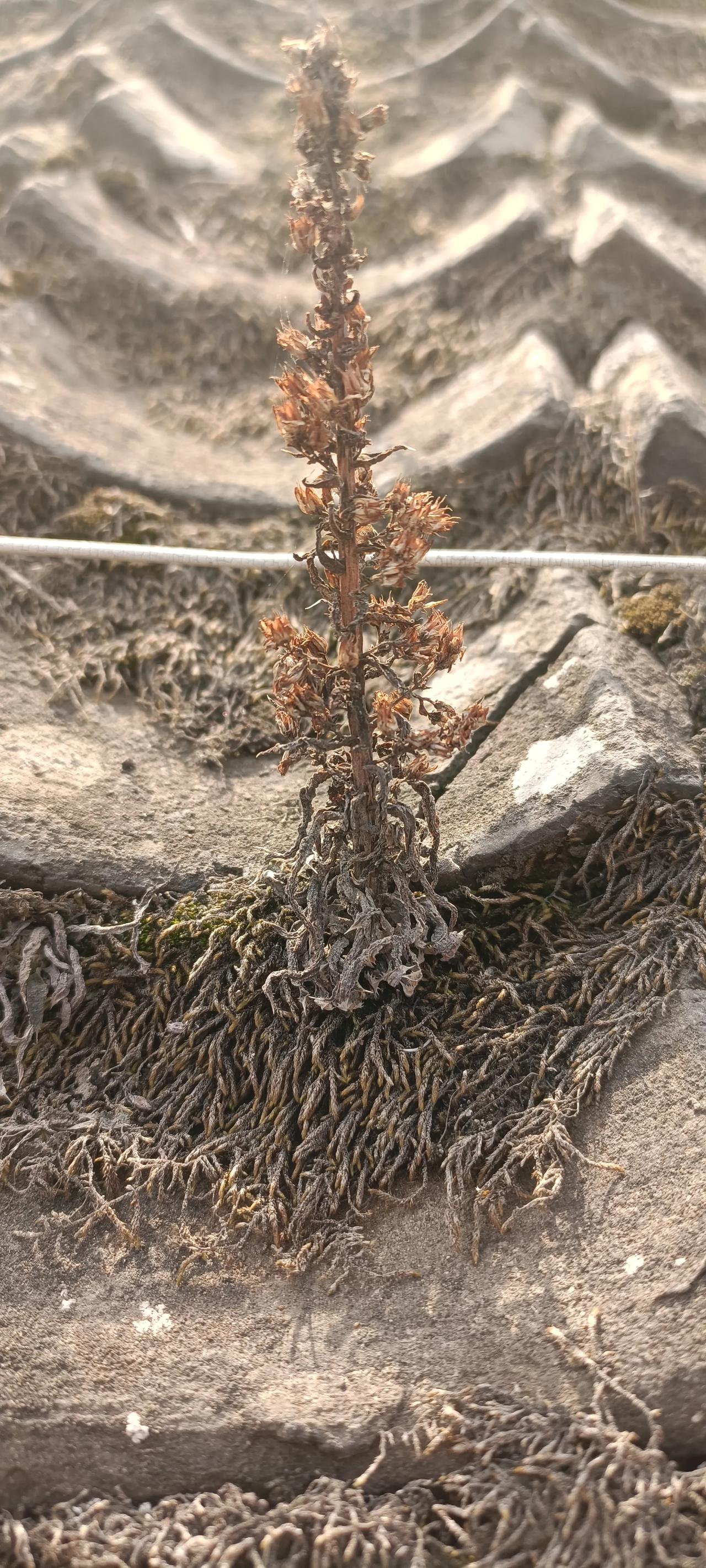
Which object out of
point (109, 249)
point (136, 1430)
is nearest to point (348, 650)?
point (136, 1430)

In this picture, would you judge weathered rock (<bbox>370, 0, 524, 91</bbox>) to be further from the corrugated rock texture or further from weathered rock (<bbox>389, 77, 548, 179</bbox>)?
weathered rock (<bbox>389, 77, 548, 179</bbox>)

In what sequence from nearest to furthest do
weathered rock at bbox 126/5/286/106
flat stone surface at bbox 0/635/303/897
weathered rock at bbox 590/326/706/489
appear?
flat stone surface at bbox 0/635/303/897 → weathered rock at bbox 590/326/706/489 → weathered rock at bbox 126/5/286/106

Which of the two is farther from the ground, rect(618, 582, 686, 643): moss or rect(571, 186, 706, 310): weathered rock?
rect(571, 186, 706, 310): weathered rock

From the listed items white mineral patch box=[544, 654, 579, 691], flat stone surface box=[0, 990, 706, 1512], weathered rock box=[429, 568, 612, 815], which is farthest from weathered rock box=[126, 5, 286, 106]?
flat stone surface box=[0, 990, 706, 1512]

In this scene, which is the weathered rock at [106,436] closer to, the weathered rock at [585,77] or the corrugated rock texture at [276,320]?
the corrugated rock texture at [276,320]

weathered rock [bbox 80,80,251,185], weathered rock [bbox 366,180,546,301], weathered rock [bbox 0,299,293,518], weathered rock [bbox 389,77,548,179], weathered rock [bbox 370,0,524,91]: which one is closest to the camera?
weathered rock [bbox 0,299,293,518]

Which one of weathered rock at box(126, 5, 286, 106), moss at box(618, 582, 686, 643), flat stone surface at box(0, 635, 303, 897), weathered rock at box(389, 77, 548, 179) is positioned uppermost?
weathered rock at box(126, 5, 286, 106)

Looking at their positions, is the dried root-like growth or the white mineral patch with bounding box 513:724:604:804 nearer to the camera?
the dried root-like growth
